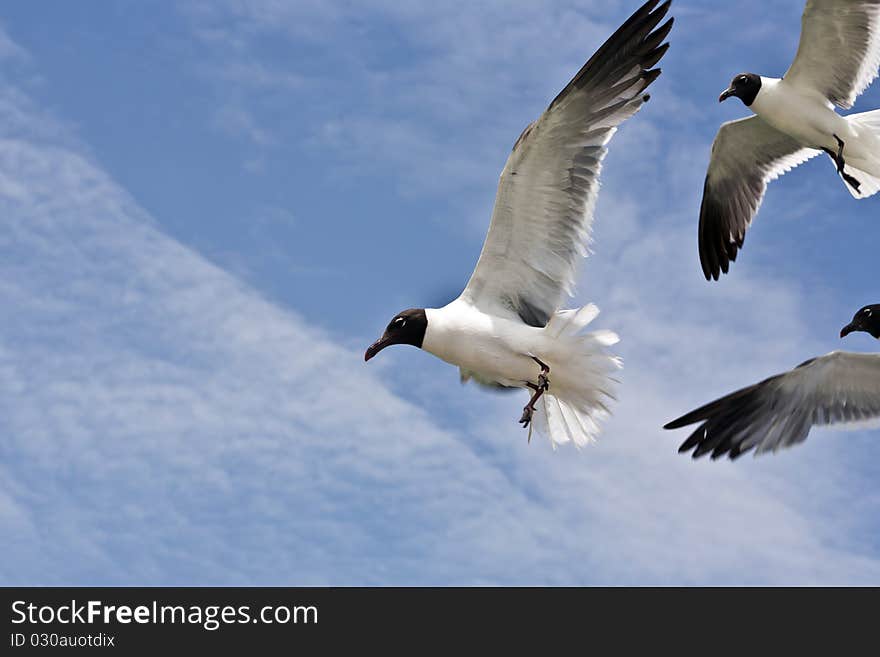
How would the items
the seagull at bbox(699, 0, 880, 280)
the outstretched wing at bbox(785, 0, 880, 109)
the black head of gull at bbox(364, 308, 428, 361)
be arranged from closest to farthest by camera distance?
1. the black head of gull at bbox(364, 308, 428, 361)
2. the outstretched wing at bbox(785, 0, 880, 109)
3. the seagull at bbox(699, 0, 880, 280)

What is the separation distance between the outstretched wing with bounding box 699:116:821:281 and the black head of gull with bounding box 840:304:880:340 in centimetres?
218

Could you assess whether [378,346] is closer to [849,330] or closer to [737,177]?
[849,330]

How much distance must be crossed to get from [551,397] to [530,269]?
3.47 feet

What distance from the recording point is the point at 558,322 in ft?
30.2

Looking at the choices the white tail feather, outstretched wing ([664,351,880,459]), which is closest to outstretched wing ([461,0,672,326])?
the white tail feather

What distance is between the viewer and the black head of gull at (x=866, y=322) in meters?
10.9

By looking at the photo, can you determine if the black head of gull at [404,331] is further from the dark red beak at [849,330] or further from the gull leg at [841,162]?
the gull leg at [841,162]

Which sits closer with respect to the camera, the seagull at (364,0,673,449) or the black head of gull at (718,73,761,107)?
the seagull at (364,0,673,449)

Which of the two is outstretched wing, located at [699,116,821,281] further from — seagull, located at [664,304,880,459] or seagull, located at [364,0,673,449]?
seagull, located at [364,0,673,449]

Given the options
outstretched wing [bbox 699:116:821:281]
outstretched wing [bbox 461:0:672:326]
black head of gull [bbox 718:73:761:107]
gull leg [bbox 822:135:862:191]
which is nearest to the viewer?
outstretched wing [bbox 461:0:672:326]

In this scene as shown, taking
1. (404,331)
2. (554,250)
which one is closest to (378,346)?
(404,331)

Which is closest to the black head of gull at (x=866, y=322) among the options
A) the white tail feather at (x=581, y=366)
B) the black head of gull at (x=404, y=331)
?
the white tail feather at (x=581, y=366)

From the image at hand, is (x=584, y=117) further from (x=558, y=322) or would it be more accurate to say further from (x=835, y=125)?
(x=835, y=125)

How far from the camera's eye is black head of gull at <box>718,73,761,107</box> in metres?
12.1
